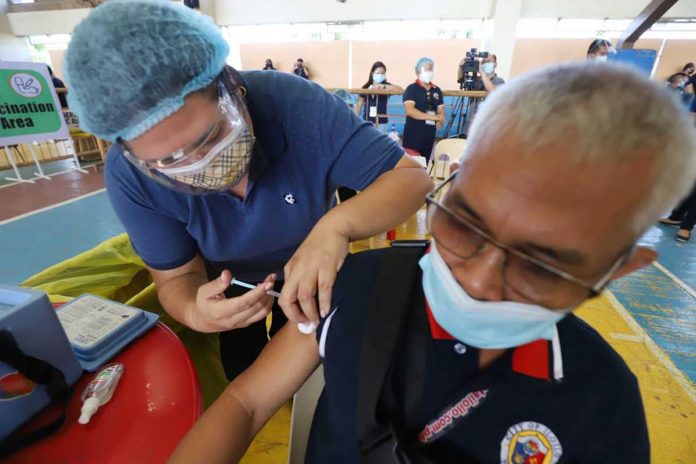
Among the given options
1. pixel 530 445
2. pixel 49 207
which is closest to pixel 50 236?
pixel 49 207

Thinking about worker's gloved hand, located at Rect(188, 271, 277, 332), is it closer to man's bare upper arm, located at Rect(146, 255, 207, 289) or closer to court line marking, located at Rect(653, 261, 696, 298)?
man's bare upper arm, located at Rect(146, 255, 207, 289)

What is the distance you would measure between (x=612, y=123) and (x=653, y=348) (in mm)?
2152

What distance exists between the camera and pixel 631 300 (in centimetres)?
233

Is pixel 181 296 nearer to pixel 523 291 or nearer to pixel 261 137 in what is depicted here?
pixel 261 137

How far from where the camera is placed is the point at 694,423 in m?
1.51

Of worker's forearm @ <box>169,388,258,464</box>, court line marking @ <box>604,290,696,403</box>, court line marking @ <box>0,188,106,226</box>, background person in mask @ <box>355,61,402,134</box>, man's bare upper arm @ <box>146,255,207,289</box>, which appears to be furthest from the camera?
Result: background person in mask @ <box>355,61,402,134</box>

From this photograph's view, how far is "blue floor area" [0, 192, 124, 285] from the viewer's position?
8.57 ft

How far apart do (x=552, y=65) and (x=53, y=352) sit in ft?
3.56

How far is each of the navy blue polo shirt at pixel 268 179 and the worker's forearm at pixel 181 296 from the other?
52 millimetres

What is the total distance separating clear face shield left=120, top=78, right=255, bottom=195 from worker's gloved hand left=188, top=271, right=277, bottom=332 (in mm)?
232

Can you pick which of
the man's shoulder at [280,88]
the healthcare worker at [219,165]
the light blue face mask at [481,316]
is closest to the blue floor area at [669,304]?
the light blue face mask at [481,316]

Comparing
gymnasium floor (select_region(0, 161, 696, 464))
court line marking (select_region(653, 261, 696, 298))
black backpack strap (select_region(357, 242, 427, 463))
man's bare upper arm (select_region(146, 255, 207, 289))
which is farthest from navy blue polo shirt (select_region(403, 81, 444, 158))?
black backpack strap (select_region(357, 242, 427, 463))

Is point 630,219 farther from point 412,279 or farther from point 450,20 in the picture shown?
point 450,20

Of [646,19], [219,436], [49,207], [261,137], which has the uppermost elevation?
[646,19]
